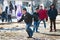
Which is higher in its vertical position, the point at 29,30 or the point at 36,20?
the point at 36,20

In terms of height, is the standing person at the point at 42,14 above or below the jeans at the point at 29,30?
above

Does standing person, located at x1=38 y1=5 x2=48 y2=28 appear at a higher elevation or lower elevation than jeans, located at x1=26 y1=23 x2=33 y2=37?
higher

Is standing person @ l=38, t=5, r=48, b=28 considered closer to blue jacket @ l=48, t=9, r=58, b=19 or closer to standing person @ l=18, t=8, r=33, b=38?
blue jacket @ l=48, t=9, r=58, b=19

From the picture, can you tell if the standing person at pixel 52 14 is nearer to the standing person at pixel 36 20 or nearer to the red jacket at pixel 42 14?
the red jacket at pixel 42 14

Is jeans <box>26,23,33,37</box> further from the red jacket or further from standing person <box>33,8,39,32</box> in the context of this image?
the red jacket

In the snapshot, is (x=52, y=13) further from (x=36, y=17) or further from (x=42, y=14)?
(x=36, y=17)

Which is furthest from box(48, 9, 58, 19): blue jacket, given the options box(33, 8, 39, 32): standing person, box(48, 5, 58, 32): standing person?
box(33, 8, 39, 32): standing person

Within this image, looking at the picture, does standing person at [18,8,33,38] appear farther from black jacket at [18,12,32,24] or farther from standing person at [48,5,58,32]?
standing person at [48,5,58,32]

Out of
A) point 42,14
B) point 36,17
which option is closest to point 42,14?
point 42,14

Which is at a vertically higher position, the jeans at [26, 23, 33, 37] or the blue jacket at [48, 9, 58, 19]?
the blue jacket at [48, 9, 58, 19]

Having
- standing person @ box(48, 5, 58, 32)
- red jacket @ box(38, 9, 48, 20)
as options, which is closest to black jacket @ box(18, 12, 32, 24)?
red jacket @ box(38, 9, 48, 20)

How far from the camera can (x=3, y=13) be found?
1.87 m

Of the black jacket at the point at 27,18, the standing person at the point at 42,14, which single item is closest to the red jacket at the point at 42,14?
the standing person at the point at 42,14

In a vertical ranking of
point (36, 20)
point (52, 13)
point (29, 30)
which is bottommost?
point (29, 30)
